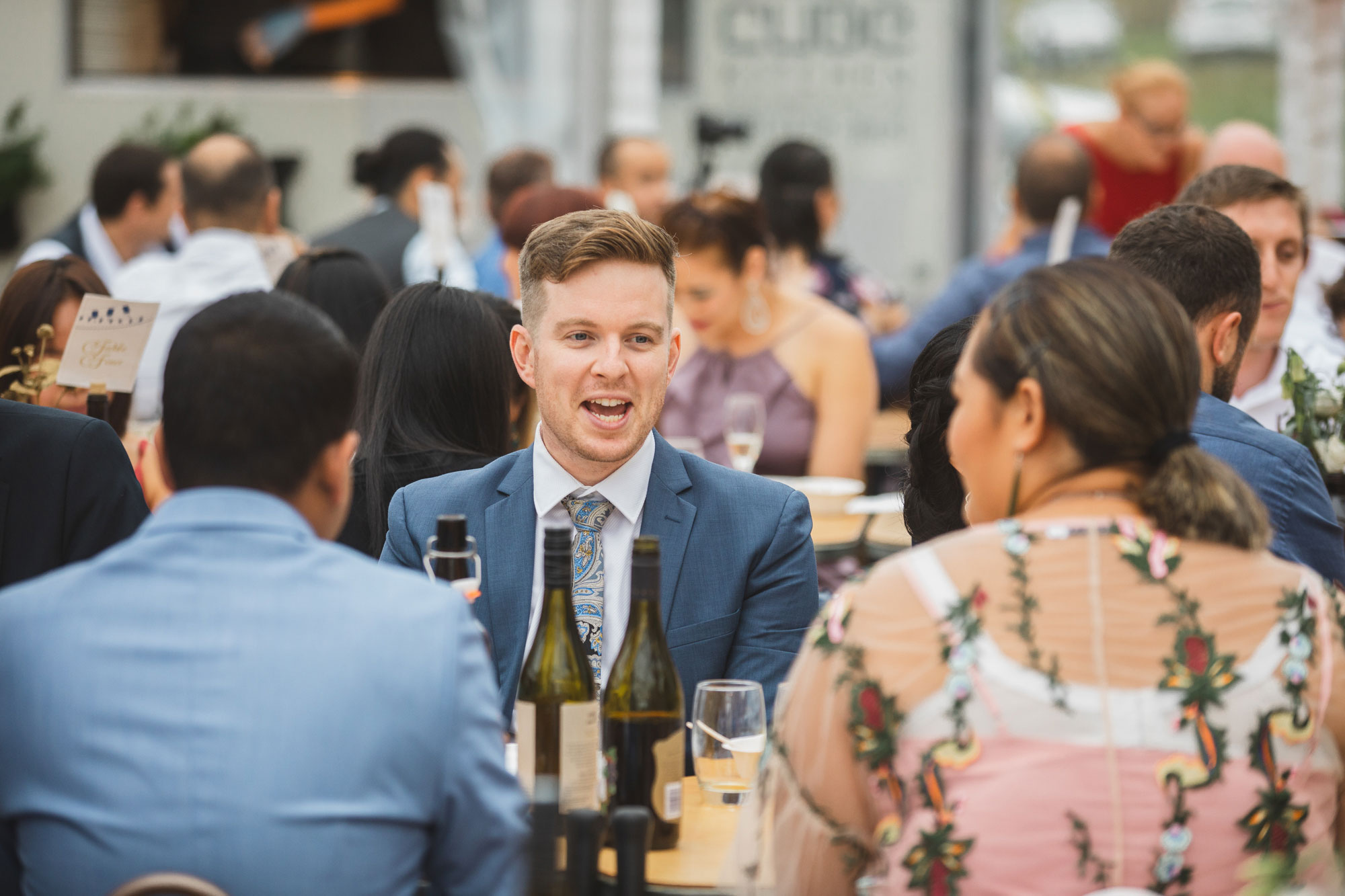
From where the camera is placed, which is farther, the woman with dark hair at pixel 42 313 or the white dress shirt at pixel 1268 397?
the white dress shirt at pixel 1268 397

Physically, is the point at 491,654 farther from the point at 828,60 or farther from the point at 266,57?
the point at 266,57

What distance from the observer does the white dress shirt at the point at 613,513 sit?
2312 millimetres

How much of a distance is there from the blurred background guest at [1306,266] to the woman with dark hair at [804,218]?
60.3 inches

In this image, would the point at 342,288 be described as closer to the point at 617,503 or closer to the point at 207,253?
the point at 207,253

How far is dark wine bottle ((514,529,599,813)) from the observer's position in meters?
1.76

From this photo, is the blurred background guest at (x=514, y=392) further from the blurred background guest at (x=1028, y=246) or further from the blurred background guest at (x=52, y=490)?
the blurred background guest at (x=1028, y=246)

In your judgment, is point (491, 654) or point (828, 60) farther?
point (828, 60)

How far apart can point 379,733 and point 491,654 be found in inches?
31.6

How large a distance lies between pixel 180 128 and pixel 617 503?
926 centimetres

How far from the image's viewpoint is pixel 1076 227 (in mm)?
5980

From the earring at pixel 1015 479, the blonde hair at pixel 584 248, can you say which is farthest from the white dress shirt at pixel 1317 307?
the earring at pixel 1015 479

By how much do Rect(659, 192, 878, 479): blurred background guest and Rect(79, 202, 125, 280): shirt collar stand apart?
257 centimetres

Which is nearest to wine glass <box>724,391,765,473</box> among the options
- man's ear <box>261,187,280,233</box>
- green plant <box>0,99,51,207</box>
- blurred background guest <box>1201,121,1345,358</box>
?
blurred background guest <box>1201,121,1345,358</box>

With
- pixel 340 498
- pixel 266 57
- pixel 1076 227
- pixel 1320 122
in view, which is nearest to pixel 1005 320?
pixel 340 498
